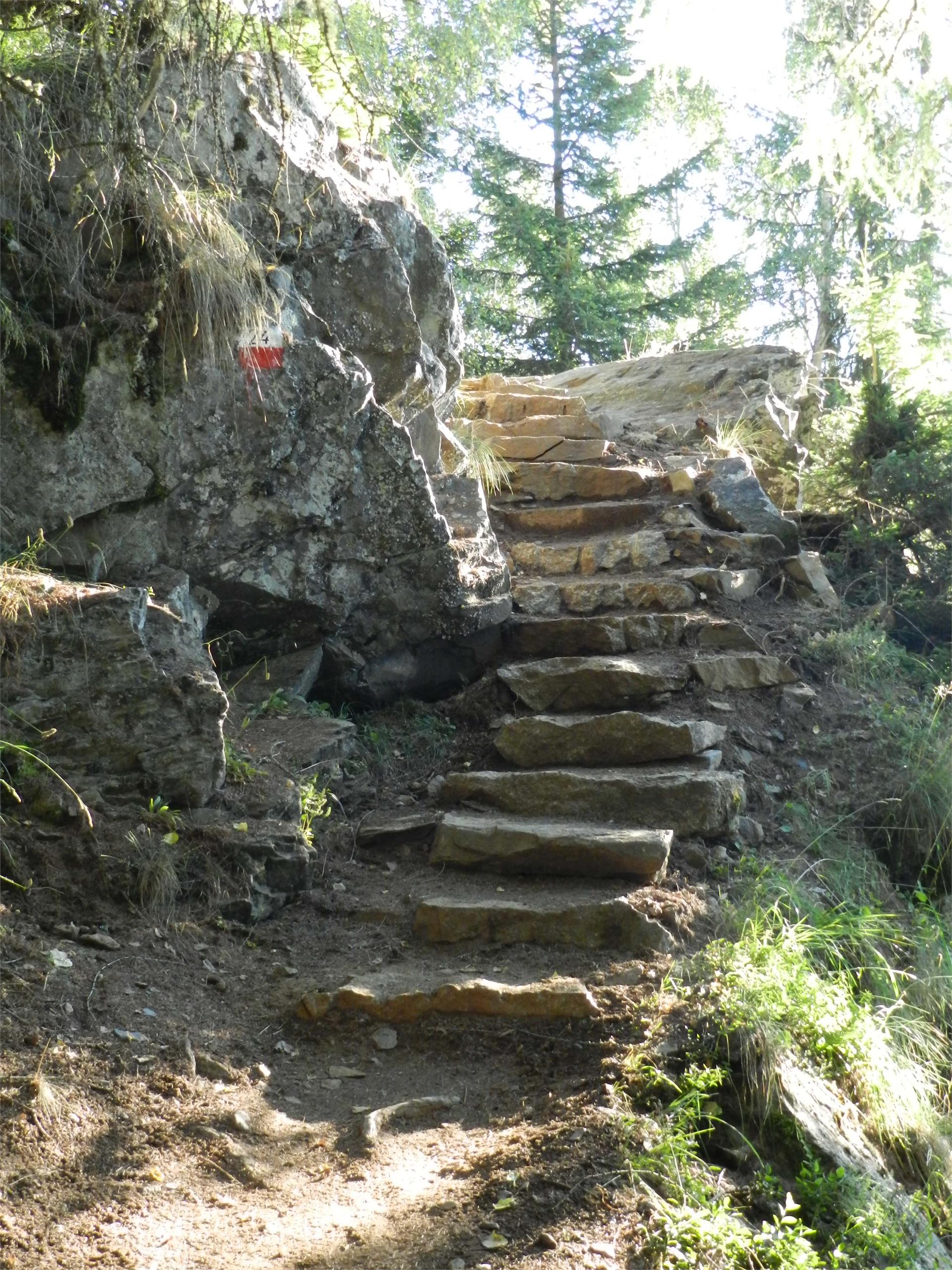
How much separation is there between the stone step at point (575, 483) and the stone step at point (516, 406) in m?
1.28

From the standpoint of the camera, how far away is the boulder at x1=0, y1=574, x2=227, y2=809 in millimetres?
3727

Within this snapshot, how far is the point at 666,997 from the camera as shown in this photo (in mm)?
3273

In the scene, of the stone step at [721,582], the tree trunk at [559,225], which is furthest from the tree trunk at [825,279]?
the stone step at [721,582]

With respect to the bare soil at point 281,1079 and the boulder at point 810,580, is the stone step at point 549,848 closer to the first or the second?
the bare soil at point 281,1079

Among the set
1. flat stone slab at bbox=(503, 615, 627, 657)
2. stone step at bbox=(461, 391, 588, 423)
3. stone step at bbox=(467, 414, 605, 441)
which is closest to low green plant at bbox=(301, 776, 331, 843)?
flat stone slab at bbox=(503, 615, 627, 657)

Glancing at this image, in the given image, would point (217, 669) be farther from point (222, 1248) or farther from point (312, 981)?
point (222, 1248)

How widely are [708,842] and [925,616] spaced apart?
3046 mm

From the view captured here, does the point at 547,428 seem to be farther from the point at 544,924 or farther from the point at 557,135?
the point at 557,135

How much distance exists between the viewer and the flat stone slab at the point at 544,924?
3.70 m

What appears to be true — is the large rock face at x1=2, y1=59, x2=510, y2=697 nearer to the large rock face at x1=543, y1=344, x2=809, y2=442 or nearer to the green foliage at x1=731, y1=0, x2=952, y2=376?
the green foliage at x1=731, y1=0, x2=952, y2=376

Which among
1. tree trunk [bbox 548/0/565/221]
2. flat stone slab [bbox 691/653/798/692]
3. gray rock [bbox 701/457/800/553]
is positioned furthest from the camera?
tree trunk [bbox 548/0/565/221]

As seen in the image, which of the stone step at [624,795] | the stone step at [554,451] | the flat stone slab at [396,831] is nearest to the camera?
the stone step at [624,795]

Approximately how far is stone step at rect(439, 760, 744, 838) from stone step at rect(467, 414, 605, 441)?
4.00 m

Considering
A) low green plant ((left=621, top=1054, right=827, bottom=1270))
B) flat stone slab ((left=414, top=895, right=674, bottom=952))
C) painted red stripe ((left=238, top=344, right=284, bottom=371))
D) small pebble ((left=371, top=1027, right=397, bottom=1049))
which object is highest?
painted red stripe ((left=238, top=344, right=284, bottom=371))
